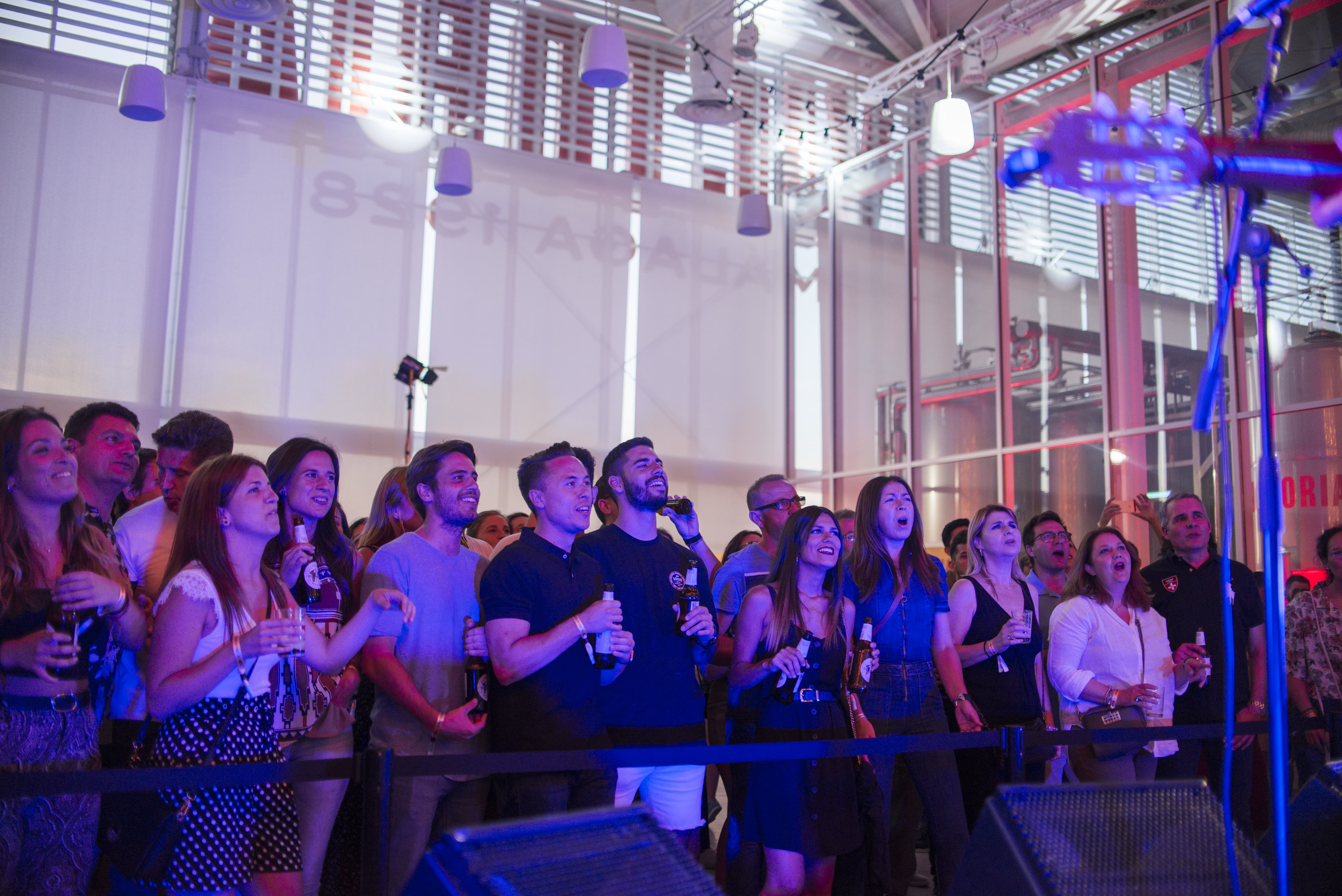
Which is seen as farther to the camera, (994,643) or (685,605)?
(994,643)

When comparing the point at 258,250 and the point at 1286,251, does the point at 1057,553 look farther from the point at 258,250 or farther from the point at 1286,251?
the point at 258,250

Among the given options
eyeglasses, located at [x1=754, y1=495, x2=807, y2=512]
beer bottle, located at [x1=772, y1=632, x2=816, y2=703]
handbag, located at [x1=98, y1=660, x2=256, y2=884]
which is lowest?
handbag, located at [x1=98, y1=660, x2=256, y2=884]

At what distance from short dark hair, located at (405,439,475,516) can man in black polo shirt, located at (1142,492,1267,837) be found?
2984mm

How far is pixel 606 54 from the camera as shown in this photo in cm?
730

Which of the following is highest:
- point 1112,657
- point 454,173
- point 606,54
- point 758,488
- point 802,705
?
point 606,54

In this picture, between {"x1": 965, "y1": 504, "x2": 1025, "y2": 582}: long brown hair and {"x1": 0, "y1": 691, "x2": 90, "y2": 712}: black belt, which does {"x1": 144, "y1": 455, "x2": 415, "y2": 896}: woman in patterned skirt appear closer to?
{"x1": 0, "y1": 691, "x2": 90, "y2": 712}: black belt

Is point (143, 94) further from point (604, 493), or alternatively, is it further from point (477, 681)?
point (477, 681)

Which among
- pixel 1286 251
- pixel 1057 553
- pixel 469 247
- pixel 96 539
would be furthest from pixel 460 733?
pixel 469 247

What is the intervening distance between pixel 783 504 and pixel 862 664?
131cm

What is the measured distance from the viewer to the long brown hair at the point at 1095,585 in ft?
14.3

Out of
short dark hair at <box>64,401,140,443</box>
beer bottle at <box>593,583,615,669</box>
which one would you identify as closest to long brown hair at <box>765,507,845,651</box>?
beer bottle at <box>593,583,615,669</box>

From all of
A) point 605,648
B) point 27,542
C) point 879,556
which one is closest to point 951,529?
point 879,556

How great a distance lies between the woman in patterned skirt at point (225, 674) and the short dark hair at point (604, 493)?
108 centimetres

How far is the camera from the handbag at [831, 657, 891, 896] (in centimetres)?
355
